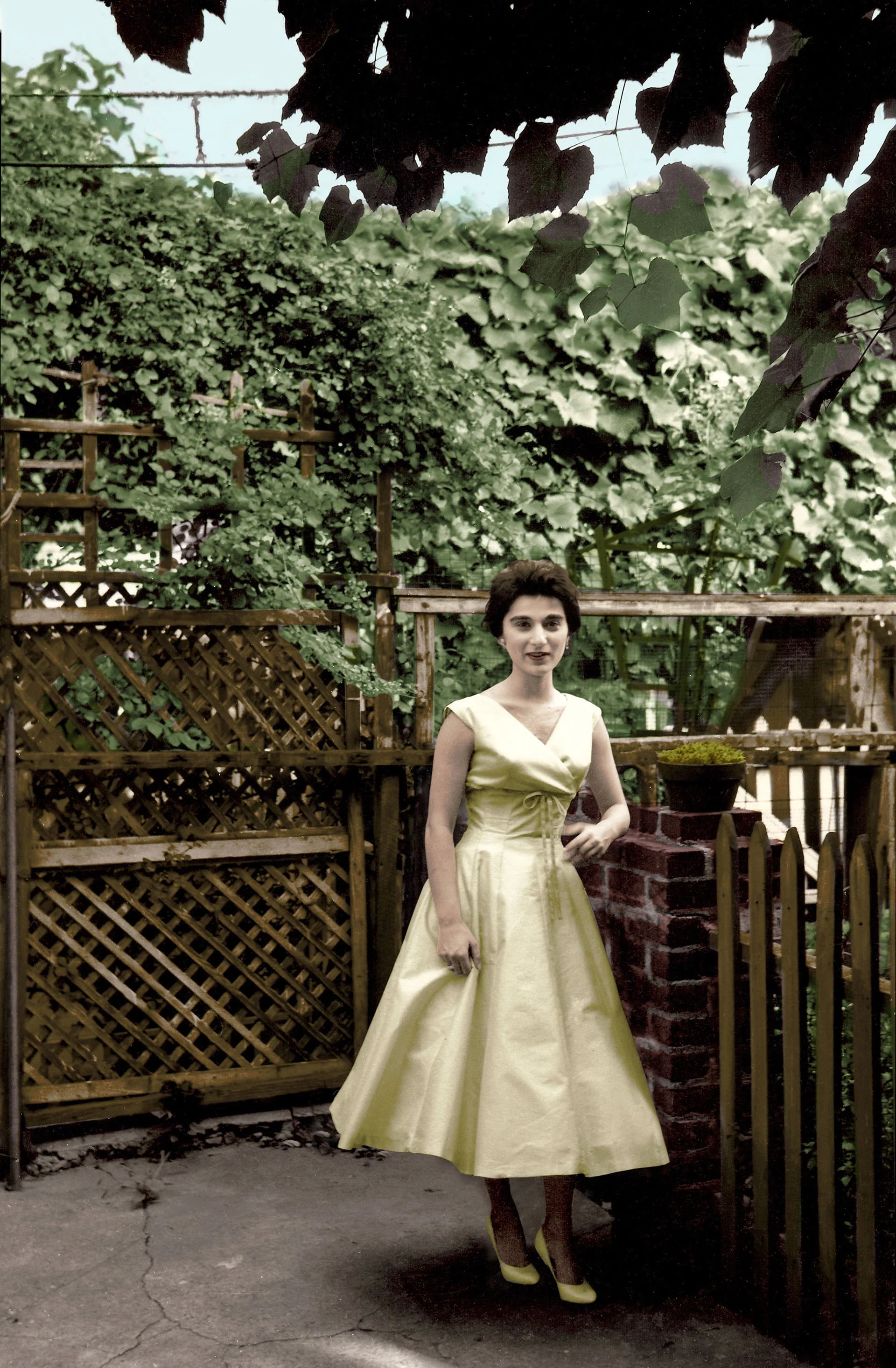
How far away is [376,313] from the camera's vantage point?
5078 millimetres

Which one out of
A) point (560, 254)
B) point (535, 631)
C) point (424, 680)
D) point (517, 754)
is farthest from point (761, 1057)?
point (424, 680)

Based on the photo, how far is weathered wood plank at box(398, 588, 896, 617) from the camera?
4.64m

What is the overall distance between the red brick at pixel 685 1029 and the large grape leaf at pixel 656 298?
72.0 inches

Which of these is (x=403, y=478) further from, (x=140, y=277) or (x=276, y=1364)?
(x=276, y=1364)

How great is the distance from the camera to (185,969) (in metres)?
4.57

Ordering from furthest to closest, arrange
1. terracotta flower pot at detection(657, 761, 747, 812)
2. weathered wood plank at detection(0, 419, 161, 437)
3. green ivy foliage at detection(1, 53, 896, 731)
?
1. green ivy foliage at detection(1, 53, 896, 731)
2. weathered wood plank at detection(0, 419, 161, 437)
3. terracotta flower pot at detection(657, 761, 747, 812)

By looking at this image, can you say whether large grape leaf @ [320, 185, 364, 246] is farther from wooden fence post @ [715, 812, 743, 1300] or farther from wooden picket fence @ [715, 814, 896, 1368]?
wooden fence post @ [715, 812, 743, 1300]

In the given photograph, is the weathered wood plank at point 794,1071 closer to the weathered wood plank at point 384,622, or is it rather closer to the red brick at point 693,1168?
the red brick at point 693,1168

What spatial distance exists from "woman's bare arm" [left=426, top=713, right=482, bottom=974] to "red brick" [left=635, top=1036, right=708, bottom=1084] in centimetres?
57

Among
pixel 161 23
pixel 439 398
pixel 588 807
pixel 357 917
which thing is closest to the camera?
pixel 161 23

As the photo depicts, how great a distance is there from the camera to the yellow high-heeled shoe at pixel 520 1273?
2980 millimetres

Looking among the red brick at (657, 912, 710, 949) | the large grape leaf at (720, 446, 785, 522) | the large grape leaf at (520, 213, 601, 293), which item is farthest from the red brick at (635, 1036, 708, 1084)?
the large grape leaf at (520, 213, 601, 293)

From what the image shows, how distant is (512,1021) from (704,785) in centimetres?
81

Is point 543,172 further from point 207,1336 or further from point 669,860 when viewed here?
point 207,1336
